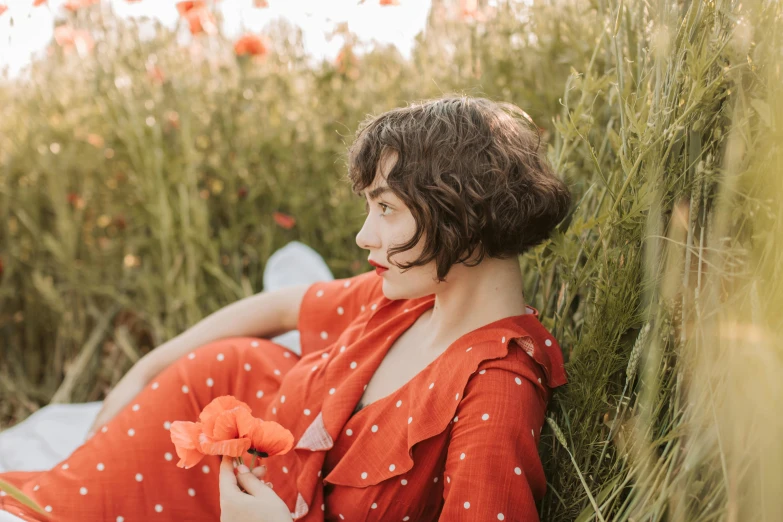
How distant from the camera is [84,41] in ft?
7.27

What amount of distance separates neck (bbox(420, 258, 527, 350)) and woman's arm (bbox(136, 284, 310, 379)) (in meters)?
0.44

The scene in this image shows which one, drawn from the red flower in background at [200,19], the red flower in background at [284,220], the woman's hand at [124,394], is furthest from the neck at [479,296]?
the red flower in background at [200,19]

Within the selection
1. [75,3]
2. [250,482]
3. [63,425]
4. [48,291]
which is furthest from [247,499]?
[75,3]

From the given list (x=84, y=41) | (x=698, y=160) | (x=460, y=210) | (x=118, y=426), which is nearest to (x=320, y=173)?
(x=84, y=41)

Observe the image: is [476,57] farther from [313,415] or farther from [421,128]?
[313,415]

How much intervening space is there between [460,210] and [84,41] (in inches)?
69.1

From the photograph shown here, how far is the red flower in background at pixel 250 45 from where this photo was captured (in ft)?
6.97

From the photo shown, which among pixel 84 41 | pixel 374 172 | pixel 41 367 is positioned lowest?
pixel 41 367

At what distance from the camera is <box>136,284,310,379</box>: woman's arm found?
4.69ft

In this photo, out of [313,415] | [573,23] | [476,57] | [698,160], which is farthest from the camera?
[476,57]

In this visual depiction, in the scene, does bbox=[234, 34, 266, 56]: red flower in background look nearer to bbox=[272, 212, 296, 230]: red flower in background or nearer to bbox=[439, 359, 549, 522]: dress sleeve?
bbox=[272, 212, 296, 230]: red flower in background

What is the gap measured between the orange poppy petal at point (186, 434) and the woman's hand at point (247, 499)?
0.20ft

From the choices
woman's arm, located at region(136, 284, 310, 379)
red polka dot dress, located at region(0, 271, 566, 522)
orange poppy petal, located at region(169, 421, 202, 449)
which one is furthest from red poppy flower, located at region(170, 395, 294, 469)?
woman's arm, located at region(136, 284, 310, 379)

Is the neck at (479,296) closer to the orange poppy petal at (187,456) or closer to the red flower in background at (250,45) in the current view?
the orange poppy petal at (187,456)
